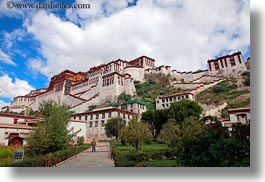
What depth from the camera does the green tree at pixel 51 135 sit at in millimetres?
6391

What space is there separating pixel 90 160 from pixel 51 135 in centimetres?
Answer: 158

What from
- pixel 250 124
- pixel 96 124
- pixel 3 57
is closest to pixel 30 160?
pixel 3 57

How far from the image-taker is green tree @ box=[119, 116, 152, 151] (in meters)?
7.36

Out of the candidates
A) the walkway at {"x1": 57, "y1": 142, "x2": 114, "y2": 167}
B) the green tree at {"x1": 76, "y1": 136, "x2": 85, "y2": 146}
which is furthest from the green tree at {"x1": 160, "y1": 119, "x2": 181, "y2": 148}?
the green tree at {"x1": 76, "y1": 136, "x2": 85, "y2": 146}

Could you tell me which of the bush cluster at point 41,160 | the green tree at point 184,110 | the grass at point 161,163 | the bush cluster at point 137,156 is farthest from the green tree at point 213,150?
the green tree at point 184,110

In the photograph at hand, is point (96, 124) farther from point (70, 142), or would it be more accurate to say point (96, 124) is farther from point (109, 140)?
point (70, 142)

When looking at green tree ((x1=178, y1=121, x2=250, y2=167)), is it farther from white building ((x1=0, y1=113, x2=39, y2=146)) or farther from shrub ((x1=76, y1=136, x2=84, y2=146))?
white building ((x1=0, y1=113, x2=39, y2=146))

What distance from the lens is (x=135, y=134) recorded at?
749 cm

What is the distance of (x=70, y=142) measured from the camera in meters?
7.05

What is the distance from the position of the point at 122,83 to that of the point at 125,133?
10.8m

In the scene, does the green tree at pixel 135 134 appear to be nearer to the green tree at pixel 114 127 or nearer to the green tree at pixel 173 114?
the green tree at pixel 114 127

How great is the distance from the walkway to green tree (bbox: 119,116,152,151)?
86 centimetres

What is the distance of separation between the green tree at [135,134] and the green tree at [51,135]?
181 cm

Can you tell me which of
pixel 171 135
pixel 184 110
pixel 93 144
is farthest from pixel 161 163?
pixel 184 110
